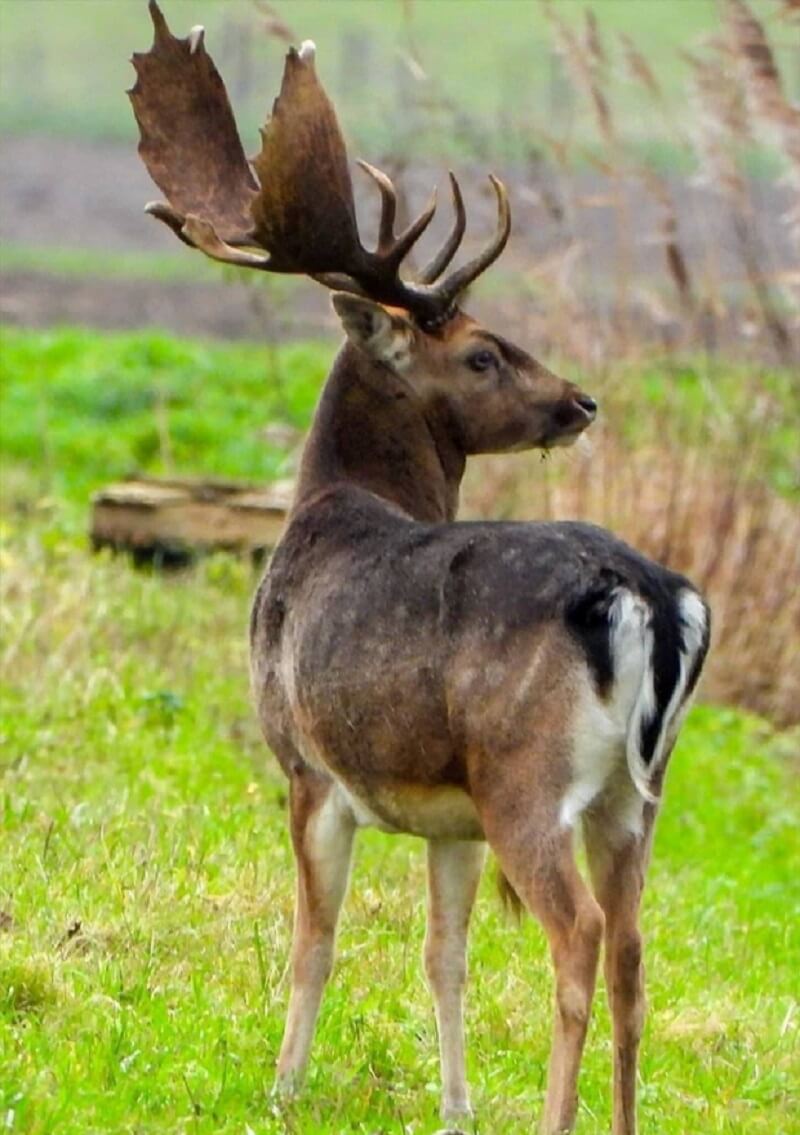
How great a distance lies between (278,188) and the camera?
695 centimetres

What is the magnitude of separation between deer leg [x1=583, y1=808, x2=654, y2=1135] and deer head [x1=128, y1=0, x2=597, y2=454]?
1.83 metres

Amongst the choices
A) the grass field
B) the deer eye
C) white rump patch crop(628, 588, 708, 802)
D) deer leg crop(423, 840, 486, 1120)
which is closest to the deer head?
the deer eye

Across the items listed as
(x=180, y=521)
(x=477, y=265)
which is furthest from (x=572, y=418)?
(x=180, y=521)

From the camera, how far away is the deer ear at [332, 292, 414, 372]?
702cm

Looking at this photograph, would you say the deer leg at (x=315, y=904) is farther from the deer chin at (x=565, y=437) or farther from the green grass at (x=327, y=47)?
the green grass at (x=327, y=47)

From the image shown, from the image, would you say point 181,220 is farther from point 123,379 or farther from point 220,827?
point 123,379

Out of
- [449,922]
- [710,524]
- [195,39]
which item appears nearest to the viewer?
[449,922]

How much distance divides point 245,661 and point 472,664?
19.2ft

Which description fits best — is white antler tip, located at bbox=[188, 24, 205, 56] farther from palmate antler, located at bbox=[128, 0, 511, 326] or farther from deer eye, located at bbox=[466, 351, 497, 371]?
deer eye, located at bbox=[466, 351, 497, 371]

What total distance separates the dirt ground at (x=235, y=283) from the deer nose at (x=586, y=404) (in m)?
4.41

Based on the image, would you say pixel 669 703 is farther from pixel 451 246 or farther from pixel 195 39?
pixel 195 39

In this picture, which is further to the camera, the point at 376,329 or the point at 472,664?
the point at 376,329

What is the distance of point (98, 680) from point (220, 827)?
6.24ft

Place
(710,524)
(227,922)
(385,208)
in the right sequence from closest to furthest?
(385,208), (227,922), (710,524)
